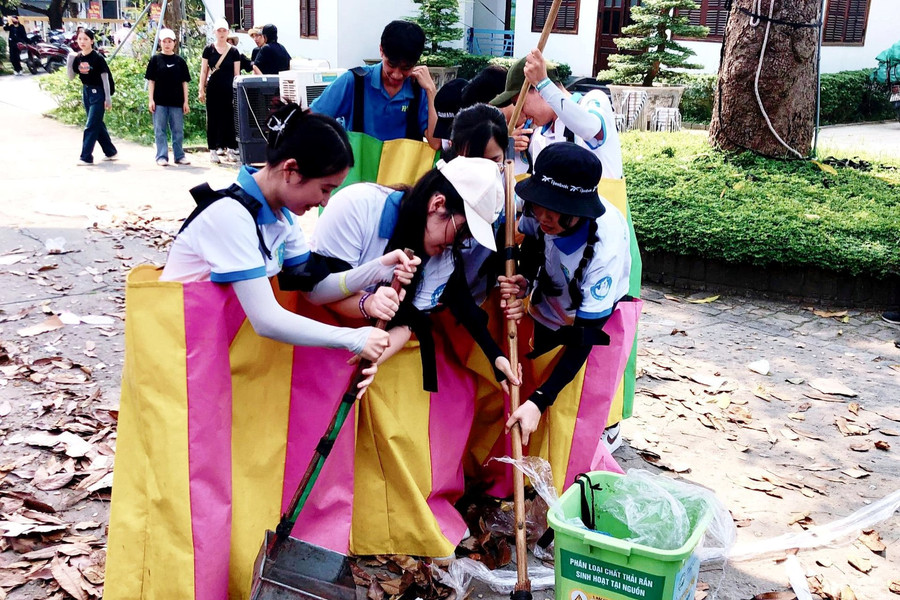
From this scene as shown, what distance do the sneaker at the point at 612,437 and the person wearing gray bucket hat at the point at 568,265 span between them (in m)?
0.80

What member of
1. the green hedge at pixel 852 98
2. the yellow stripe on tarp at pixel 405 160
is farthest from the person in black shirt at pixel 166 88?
the green hedge at pixel 852 98

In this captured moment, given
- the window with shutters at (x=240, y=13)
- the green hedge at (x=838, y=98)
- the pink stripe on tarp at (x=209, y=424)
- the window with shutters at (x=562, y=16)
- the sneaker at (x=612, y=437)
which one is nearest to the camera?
the pink stripe on tarp at (x=209, y=424)

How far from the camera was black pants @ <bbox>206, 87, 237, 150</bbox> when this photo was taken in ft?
38.4

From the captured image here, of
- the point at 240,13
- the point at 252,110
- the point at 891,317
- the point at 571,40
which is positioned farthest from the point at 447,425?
the point at 240,13

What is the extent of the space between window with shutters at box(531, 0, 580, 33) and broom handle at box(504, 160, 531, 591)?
18.8m

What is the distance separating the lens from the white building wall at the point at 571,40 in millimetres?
20812

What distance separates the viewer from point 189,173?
1107 centimetres

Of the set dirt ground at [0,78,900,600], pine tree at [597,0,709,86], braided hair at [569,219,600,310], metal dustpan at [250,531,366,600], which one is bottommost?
dirt ground at [0,78,900,600]

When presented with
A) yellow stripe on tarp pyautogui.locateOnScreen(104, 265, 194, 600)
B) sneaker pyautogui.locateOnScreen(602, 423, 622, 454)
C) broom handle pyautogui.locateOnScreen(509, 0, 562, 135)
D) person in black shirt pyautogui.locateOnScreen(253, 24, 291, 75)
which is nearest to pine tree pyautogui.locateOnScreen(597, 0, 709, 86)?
person in black shirt pyautogui.locateOnScreen(253, 24, 291, 75)

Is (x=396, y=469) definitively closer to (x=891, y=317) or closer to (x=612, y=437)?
(x=612, y=437)

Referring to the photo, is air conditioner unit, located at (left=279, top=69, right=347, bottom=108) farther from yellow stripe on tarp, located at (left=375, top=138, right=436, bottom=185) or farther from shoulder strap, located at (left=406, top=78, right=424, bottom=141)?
yellow stripe on tarp, located at (left=375, top=138, right=436, bottom=185)

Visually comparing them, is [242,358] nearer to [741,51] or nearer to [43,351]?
[43,351]

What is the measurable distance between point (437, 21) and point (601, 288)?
19.0 metres

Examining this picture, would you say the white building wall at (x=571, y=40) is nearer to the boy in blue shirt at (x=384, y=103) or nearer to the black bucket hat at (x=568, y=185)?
the boy in blue shirt at (x=384, y=103)
